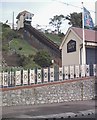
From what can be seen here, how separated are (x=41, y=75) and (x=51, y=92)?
1375 mm

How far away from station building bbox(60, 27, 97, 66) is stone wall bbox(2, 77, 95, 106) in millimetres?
5194

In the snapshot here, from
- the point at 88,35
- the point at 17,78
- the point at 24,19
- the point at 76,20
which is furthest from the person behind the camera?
the point at 76,20

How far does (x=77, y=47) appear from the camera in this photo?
28.6 metres

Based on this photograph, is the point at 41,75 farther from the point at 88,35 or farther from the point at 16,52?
the point at 16,52

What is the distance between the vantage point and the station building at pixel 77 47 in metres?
28.0

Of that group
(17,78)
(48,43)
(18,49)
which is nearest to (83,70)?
(17,78)

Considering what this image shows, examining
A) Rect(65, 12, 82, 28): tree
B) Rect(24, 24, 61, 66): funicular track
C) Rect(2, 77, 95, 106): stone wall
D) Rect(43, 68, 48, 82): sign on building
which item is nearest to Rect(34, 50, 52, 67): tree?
Rect(24, 24, 61, 66): funicular track

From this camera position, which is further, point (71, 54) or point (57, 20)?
point (57, 20)

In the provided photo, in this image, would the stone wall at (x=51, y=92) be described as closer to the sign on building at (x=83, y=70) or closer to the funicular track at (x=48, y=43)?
the sign on building at (x=83, y=70)

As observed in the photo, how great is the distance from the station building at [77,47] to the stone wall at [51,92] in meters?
5.19

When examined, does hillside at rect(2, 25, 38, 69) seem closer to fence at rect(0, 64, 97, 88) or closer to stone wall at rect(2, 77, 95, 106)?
fence at rect(0, 64, 97, 88)

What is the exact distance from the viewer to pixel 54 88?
20.0 m

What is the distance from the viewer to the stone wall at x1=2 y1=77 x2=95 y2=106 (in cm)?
1778

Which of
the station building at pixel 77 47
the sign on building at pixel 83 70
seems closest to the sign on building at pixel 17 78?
the sign on building at pixel 83 70
